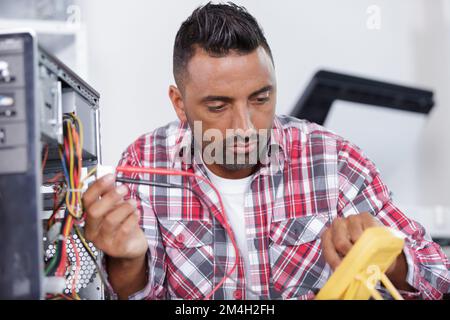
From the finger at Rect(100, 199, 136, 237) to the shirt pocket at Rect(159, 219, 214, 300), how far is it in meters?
0.36

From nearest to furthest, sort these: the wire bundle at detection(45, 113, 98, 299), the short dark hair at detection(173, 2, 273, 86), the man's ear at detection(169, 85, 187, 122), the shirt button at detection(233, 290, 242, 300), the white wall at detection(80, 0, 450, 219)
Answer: the wire bundle at detection(45, 113, 98, 299), the shirt button at detection(233, 290, 242, 300), the short dark hair at detection(173, 2, 273, 86), the man's ear at detection(169, 85, 187, 122), the white wall at detection(80, 0, 450, 219)

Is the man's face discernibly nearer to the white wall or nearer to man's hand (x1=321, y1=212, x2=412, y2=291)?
man's hand (x1=321, y1=212, x2=412, y2=291)

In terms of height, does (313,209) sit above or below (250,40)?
below

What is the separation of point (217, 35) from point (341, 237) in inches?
21.6

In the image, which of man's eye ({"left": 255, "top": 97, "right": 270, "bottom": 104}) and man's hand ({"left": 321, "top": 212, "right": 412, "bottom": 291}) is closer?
man's hand ({"left": 321, "top": 212, "right": 412, "bottom": 291})

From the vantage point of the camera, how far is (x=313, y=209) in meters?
1.23

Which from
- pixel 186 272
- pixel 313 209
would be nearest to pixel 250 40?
pixel 313 209

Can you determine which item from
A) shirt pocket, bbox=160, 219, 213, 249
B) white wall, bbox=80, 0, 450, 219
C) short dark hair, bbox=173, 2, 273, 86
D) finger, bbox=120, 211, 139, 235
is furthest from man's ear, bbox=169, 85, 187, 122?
white wall, bbox=80, 0, 450, 219

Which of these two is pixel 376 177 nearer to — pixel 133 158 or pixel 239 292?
pixel 239 292

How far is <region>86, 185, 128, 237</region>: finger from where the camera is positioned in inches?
32.9

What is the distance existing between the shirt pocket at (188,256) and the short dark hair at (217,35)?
0.31 m

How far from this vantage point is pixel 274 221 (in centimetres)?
122
